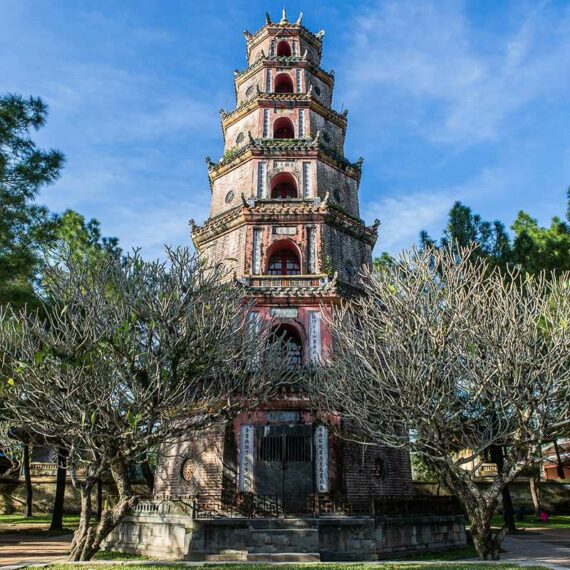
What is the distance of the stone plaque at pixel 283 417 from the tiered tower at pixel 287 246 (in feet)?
0.11

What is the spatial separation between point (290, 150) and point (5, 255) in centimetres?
1255

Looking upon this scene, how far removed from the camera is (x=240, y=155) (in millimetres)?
23484

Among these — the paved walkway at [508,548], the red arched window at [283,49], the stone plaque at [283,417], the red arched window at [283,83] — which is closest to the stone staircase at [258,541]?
the stone plaque at [283,417]

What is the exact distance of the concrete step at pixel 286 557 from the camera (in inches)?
533

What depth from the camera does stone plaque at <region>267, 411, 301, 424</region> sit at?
1755 centimetres

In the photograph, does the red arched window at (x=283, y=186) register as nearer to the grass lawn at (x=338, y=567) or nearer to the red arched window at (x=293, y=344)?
the red arched window at (x=293, y=344)

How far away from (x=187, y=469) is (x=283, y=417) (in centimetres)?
379

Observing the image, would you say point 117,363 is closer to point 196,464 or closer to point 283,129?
point 196,464

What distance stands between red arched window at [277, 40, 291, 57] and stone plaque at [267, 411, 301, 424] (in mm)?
19587

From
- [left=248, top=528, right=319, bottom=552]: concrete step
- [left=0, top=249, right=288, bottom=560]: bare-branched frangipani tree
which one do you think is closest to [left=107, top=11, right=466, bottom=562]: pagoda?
[left=248, top=528, right=319, bottom=552]: concrete step

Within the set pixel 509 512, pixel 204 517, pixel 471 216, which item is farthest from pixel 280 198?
pixel 509 512

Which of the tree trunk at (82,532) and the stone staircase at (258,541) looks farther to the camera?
the stone staircase at (258,541)

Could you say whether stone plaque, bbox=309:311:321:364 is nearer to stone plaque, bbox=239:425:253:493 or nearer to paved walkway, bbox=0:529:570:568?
stone plaque, bbox=239:425:253:493

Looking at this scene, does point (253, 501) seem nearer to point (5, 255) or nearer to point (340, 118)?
point (5, 255)
